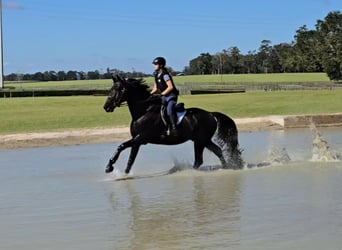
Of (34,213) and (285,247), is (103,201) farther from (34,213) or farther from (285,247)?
(285,247)

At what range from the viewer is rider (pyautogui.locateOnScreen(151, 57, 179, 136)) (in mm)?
12538

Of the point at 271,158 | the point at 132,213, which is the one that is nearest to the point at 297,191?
the point at 132,213

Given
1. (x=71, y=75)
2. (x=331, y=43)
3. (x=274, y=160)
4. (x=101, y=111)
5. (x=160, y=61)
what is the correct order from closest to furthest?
(x=160, y=61), (x=274, y=160), (x=101, y=111), (x=331, y=43), (x=71, y=75)

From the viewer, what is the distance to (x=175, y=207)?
9273 mm

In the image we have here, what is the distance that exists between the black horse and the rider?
0.43 ft

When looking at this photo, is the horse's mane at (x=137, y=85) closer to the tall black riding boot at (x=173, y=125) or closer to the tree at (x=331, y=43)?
the tall black riding boot at (x=173, y=125)

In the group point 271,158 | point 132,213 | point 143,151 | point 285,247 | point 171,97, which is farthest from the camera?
point 143,151

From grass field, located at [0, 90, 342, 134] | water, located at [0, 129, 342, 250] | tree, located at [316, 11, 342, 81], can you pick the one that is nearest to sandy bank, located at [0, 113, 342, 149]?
grass field, located at [0, 90, 342, 134]

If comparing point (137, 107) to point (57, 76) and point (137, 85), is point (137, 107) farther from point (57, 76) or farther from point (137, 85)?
point (57, 76)

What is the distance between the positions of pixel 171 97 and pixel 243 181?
2184 millimetres

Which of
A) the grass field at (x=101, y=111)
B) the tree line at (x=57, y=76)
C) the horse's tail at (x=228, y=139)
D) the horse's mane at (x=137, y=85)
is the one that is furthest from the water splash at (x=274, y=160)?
the tree line at (x=57, y=76)

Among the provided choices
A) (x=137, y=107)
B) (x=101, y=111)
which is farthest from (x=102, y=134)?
(x=137, y=107)

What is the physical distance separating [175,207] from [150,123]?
3624 millimetres

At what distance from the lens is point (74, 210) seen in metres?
9.36
